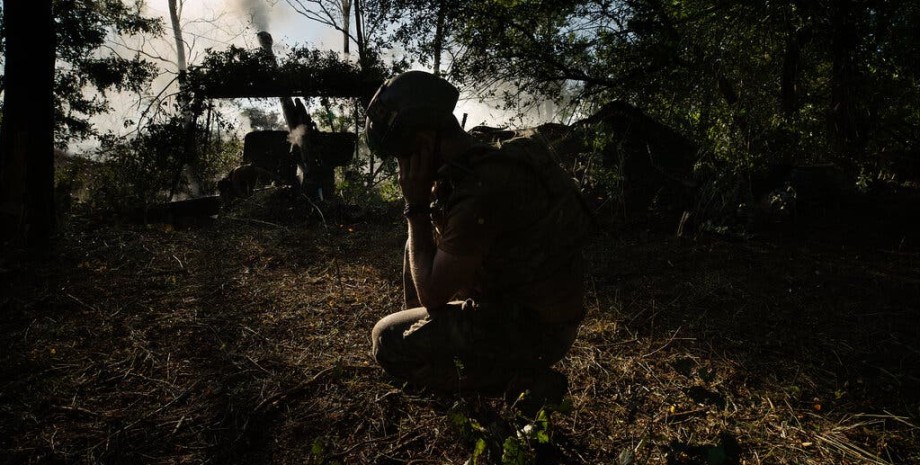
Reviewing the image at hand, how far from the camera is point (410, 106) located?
190 cm

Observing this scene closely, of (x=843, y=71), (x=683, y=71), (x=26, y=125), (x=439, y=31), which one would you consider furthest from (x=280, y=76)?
(x=843, y=71)

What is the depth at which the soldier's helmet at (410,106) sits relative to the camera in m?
1.90

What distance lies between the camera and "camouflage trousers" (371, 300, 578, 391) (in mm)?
→ 1999

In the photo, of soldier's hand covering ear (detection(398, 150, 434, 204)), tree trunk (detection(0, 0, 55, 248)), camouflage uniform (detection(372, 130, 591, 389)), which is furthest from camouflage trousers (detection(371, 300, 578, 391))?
tree trunk (detection(0, 0, 55, 248))

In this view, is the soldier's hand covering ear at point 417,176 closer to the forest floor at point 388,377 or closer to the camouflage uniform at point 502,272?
the camouflage uniform at point 502,272

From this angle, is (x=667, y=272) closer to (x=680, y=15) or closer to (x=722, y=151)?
(x=722, y=151)

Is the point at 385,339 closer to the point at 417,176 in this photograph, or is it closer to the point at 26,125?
the point at 417,176

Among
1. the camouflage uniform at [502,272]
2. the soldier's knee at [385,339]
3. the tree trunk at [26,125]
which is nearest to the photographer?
the camouflage uniform at [502,272]

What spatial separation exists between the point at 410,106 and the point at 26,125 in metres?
5.71

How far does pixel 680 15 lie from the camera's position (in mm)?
5609

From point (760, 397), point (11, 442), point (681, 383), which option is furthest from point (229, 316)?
point (760, 397)

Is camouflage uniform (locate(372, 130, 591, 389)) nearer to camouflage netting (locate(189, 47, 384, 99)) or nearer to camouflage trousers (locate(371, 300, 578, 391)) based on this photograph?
camouflage trousers (locate(371, 300, 578, 391))

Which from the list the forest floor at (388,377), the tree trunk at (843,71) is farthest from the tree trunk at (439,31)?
the tree trunk at (843,71)

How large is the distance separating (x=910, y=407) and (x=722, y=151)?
11.6 feet
